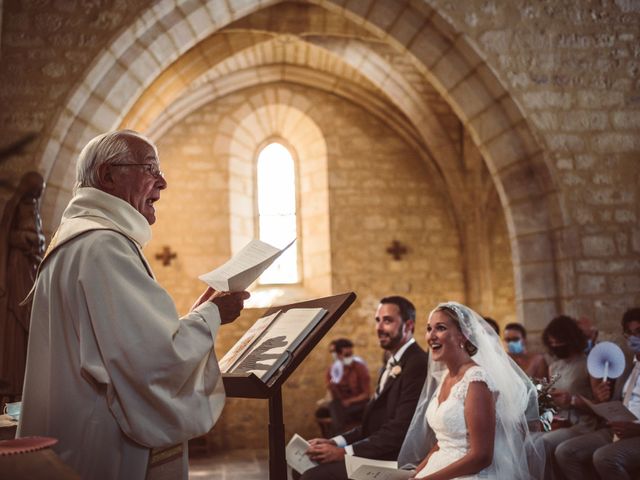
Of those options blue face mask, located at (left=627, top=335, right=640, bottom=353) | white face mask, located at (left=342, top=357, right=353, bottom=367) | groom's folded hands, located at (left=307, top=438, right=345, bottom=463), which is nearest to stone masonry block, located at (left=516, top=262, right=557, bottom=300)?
blue face mask, located at (left=627, top=335, right=640, bottom=353)

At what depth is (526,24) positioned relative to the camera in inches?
226

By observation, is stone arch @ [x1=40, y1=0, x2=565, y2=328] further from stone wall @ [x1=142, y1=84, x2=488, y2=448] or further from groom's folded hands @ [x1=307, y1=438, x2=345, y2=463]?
stone wall @ [x1=142, y1=84, x2=488, y2=448]

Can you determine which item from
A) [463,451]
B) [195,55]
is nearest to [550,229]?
[463,451]

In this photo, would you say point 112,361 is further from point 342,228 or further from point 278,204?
point 278,204

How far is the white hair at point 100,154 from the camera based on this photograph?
1893 mm

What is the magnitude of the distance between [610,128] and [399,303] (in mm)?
3392

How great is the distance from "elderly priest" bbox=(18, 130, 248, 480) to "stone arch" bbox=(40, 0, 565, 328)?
12.9 feet

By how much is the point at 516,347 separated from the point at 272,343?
4.24m

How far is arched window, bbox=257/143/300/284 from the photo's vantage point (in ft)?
34.1

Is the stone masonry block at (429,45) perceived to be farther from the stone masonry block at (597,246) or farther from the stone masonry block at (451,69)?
the stone masonry block at (597,246)

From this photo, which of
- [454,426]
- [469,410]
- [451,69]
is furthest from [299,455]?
[451,69]

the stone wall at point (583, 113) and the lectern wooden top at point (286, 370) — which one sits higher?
the stone wall at point (583, 113)

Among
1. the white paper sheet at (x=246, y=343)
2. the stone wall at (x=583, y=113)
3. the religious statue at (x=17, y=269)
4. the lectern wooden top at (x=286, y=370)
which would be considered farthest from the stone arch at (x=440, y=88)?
the lectern wooden top at (x=286, y=370)

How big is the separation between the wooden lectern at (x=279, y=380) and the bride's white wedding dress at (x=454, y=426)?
2.90 ft
